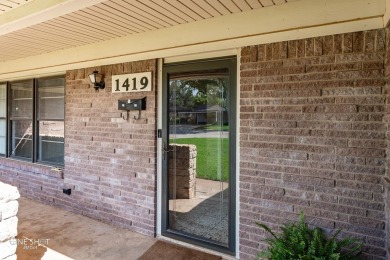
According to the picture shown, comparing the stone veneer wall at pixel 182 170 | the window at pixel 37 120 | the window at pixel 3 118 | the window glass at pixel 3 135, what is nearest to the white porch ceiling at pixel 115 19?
the window at pixel 37 120

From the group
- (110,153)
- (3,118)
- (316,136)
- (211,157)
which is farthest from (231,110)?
(3,118)

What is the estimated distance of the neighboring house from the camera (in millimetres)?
2232

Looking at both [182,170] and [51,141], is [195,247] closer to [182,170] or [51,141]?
[182,170]

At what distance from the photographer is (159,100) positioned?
335cm

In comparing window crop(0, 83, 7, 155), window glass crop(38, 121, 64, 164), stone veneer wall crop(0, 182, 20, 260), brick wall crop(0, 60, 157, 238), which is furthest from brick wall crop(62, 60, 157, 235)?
window crop(0, 83, 7, 155)

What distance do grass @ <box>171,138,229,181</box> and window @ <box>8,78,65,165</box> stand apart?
2401mm

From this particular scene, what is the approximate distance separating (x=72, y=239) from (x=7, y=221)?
162 centimetres

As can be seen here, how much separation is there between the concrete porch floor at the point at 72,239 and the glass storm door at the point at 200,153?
0.51 m

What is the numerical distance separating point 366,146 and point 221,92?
4.70ft

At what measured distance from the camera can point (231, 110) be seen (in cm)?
287

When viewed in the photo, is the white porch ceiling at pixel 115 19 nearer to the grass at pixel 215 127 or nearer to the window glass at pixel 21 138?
the grass at pixel 215 127

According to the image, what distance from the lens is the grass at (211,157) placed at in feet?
9.89

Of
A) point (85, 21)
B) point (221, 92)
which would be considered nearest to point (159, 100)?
point (221, 92)

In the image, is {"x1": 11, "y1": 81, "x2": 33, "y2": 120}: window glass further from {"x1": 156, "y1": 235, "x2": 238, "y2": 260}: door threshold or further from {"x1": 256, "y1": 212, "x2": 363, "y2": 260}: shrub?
{"x1": 256, "y1": 212, "x2": 363, "y2": 260}: shrub
